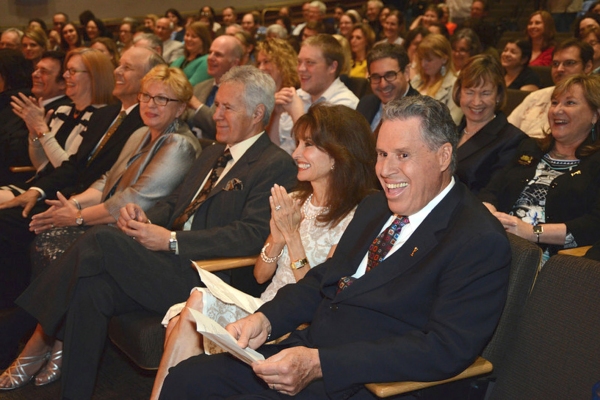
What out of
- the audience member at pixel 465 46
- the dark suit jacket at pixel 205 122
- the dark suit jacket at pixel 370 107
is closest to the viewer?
the dark suit jacket at pixel 370 107

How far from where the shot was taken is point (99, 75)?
4148 mm

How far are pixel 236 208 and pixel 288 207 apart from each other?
19.7 inches

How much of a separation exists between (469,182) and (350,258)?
1437 mm

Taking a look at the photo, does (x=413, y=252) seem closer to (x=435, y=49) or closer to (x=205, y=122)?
(x=205, y=122)

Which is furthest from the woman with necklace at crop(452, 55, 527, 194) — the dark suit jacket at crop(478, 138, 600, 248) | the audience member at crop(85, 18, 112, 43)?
the audience member at crop(85, 18, 112, 43)

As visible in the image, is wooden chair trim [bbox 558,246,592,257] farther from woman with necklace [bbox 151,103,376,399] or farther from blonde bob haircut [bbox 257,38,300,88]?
blonde bob haircut [bbox 257,38,300,88]

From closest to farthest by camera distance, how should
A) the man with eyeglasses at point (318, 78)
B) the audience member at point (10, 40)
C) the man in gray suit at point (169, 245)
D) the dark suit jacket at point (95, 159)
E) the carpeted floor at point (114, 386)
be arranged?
1. the man in gray suit at point (169, 245)
2. the carpeted floor at point (114, 386)
3. the dark suit jacket at point (95, 159)
4. the man with eyeglasses at point (318, 78)
5. the audience member at point (10, 40)

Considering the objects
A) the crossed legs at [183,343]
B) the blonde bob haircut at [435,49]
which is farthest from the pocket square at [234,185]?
the blonde bob haircut at [435,49]

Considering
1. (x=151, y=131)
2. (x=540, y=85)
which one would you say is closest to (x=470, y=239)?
(x=151, y=131)

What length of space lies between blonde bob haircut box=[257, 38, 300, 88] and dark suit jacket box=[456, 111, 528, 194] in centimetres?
169

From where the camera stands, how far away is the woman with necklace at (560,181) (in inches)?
104

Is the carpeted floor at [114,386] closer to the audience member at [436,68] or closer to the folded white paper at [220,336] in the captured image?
the folded white paper at [220,336]

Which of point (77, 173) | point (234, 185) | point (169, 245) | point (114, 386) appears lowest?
point (114, 386)

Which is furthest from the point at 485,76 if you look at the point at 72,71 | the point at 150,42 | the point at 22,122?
the point at 150,42
